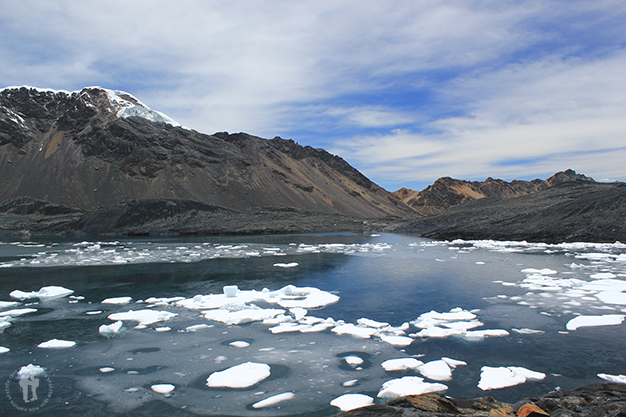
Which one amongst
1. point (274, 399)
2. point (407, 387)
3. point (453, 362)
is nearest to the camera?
point (274, 399)

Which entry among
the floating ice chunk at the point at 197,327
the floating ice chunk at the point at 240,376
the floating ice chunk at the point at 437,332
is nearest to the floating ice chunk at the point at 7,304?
the floating ice chunk at the point at 197,327

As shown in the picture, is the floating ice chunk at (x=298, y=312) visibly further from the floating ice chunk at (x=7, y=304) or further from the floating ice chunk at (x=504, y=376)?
the floating ice chunk at (x=7, y=304)

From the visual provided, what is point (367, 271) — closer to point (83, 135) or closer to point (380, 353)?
point (380, 353)

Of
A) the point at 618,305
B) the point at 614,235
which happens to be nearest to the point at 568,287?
the point at 618,305

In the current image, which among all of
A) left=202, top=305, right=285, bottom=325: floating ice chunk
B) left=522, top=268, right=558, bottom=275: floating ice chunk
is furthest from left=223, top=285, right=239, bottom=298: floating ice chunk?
left=522, top=268, right=558, bottom=275: floating ice chunk

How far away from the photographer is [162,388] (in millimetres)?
5066

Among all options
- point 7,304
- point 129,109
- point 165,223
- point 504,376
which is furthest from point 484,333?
point 129,109

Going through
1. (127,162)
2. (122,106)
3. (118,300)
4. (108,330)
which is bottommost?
(118,300)

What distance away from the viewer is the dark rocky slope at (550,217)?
27641 millimetres

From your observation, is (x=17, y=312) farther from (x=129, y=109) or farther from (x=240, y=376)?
(x=129, y=109)

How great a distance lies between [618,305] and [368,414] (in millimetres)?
8864

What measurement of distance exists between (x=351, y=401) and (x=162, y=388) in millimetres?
2584

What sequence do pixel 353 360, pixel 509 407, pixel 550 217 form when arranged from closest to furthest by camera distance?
pixel 509 407
pixel 353 360
pixel 550 217

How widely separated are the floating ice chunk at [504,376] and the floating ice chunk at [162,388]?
4196 millimetres
